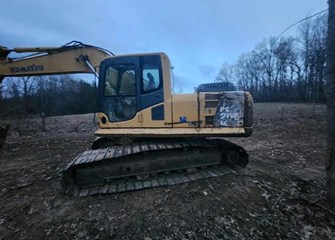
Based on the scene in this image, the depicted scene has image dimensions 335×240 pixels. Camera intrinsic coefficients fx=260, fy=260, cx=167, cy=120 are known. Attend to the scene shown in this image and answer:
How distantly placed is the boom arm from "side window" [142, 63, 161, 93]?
130 centimetres

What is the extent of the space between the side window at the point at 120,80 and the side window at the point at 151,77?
0.25 m

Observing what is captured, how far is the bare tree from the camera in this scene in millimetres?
4383

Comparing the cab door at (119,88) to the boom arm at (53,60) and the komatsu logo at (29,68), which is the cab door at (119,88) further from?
the komatsu logo at (29,68)

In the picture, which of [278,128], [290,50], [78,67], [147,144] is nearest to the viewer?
[147,144]

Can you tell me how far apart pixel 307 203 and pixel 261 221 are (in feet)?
3.68

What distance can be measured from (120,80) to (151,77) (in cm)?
72

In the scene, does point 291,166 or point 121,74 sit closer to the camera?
point 121,74

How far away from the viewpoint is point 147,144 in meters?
5.95

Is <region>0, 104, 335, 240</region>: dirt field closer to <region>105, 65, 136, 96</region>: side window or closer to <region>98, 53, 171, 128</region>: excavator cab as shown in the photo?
<region>98, 53, 171, 128</region>: excavator cab

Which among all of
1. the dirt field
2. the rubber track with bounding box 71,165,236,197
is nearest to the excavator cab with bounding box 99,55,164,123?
the rubber track with bounding box 71,165,236,197

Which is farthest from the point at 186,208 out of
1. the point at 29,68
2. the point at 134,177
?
the point at 29,68

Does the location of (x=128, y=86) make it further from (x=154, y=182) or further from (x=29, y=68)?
(x=29, y=68)

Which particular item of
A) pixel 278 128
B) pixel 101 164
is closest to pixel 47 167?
pixel 101 164

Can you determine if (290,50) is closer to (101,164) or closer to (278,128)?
(278,128)
